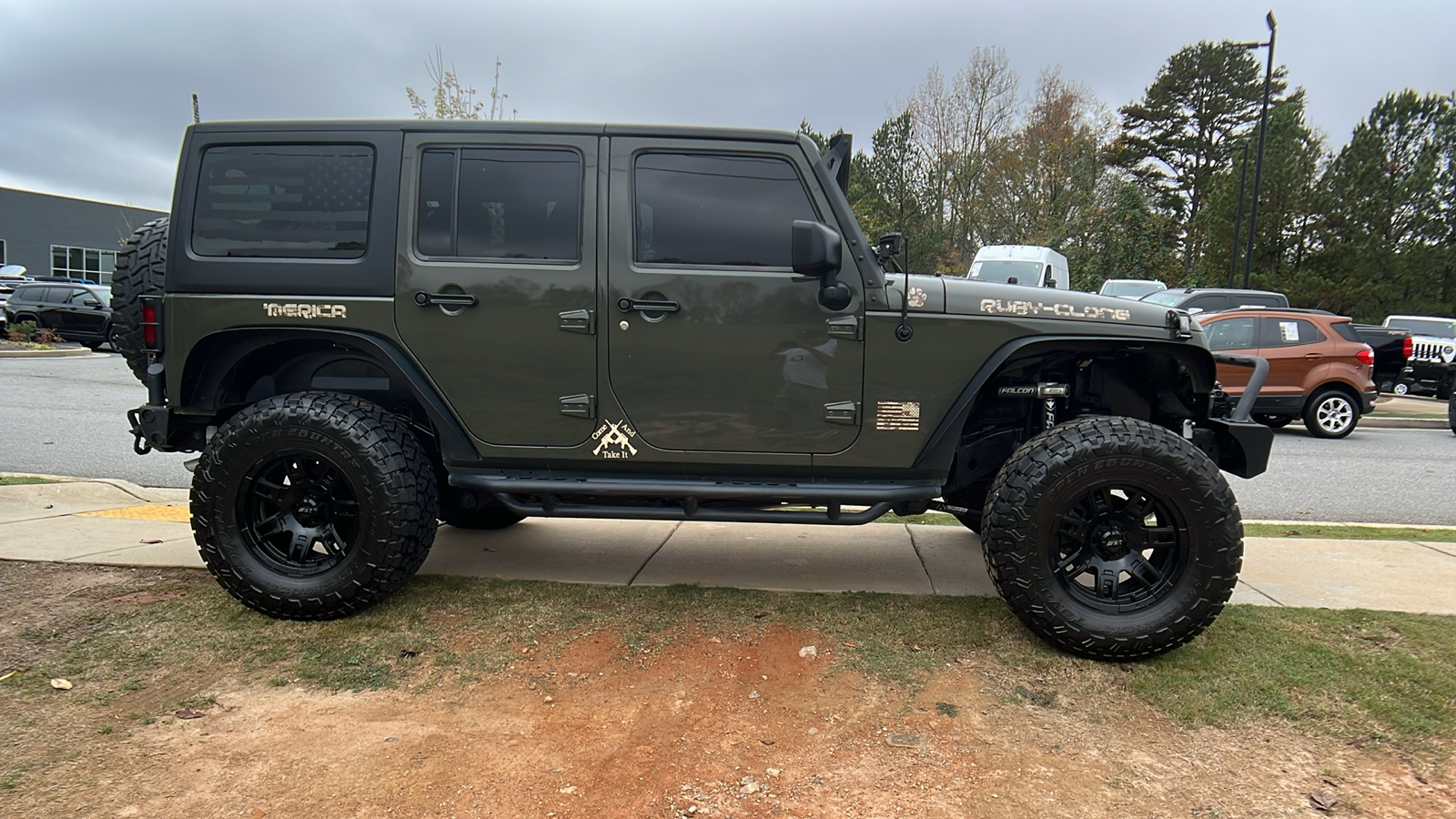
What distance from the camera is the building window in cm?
4941

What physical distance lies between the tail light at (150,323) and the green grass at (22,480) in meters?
3.61

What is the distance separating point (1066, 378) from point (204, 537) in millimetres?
3969

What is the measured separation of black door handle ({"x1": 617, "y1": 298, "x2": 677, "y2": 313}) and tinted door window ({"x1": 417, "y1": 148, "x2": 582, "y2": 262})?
0.39 meters

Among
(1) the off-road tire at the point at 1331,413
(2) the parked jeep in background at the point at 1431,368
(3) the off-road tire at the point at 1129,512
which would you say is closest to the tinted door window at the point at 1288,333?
(1) the off-road tire at the point at 1331,413

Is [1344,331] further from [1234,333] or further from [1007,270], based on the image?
[1007,270]

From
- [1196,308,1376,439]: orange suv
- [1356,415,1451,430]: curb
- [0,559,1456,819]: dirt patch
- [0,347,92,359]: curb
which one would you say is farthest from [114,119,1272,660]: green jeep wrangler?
[0,347,92,359]: curb

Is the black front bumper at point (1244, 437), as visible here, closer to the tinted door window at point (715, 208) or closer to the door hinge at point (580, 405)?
the tinted door window at point (715, 208)

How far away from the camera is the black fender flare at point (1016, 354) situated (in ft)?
11.6

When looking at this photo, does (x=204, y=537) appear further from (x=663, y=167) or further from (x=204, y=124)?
(x=663, y=167)

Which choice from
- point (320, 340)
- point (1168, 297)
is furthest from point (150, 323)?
point (1168, 297)

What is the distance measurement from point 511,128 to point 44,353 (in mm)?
19718

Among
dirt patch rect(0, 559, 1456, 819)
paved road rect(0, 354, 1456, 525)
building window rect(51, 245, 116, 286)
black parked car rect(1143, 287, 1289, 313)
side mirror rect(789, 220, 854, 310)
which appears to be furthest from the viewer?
building window rect(51, 245, 116, 286)

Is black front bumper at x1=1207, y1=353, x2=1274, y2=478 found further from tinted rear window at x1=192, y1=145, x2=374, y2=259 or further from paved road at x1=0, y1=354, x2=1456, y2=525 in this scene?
tinted rear window at x1=192, y1=145, x2=374, y2=259

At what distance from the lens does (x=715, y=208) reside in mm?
3625
